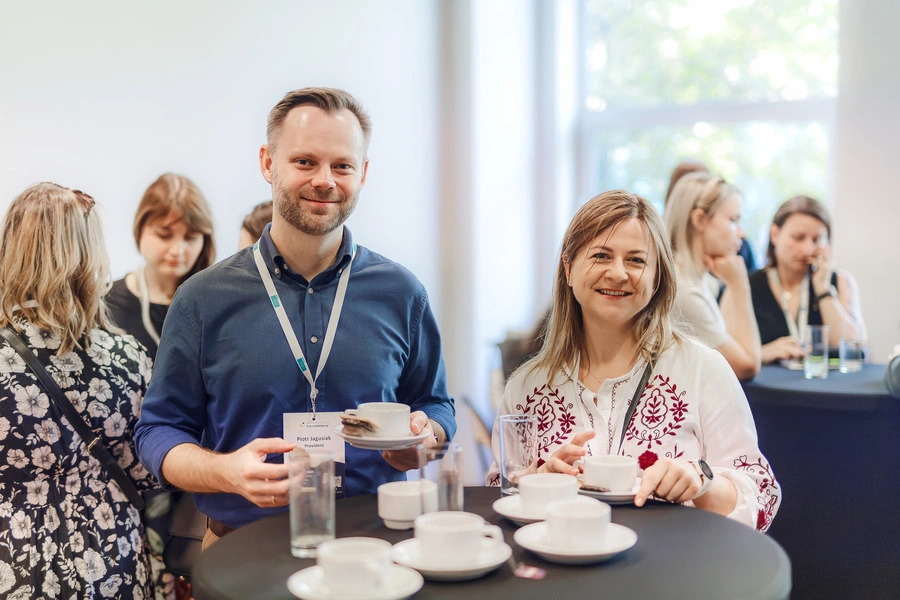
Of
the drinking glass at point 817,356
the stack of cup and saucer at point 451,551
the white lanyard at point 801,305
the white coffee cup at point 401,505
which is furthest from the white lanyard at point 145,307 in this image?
the white lanyard at point 801,305

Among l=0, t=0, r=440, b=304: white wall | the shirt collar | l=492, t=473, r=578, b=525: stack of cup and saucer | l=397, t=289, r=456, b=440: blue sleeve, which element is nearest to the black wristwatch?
l=492, t=473, r=578, b=525: stack of cup and saucer

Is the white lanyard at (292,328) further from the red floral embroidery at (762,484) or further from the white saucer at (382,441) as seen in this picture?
the red floral embroidery at (762,484)

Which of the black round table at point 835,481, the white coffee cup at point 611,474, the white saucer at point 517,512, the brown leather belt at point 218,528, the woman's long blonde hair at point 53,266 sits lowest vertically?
the black round table at point 835,481

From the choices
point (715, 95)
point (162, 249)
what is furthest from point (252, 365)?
point (715, 95)

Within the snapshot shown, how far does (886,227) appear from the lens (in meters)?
5.10

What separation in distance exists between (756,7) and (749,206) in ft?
4.18

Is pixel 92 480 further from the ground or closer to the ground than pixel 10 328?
closer to the ground

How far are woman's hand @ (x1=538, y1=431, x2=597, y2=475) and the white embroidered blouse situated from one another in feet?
0.41

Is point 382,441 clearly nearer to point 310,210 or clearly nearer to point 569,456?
point 569,456

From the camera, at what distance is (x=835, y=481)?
123 inches

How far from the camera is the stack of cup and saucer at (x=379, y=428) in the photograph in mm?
1677

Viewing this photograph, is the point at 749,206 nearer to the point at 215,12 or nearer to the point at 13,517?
the point at 215,12

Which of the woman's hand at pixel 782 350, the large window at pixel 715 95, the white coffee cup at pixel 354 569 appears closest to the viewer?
the white coffee cup at pixel 354 569

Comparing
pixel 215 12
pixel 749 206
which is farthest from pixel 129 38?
pixel 749 206
